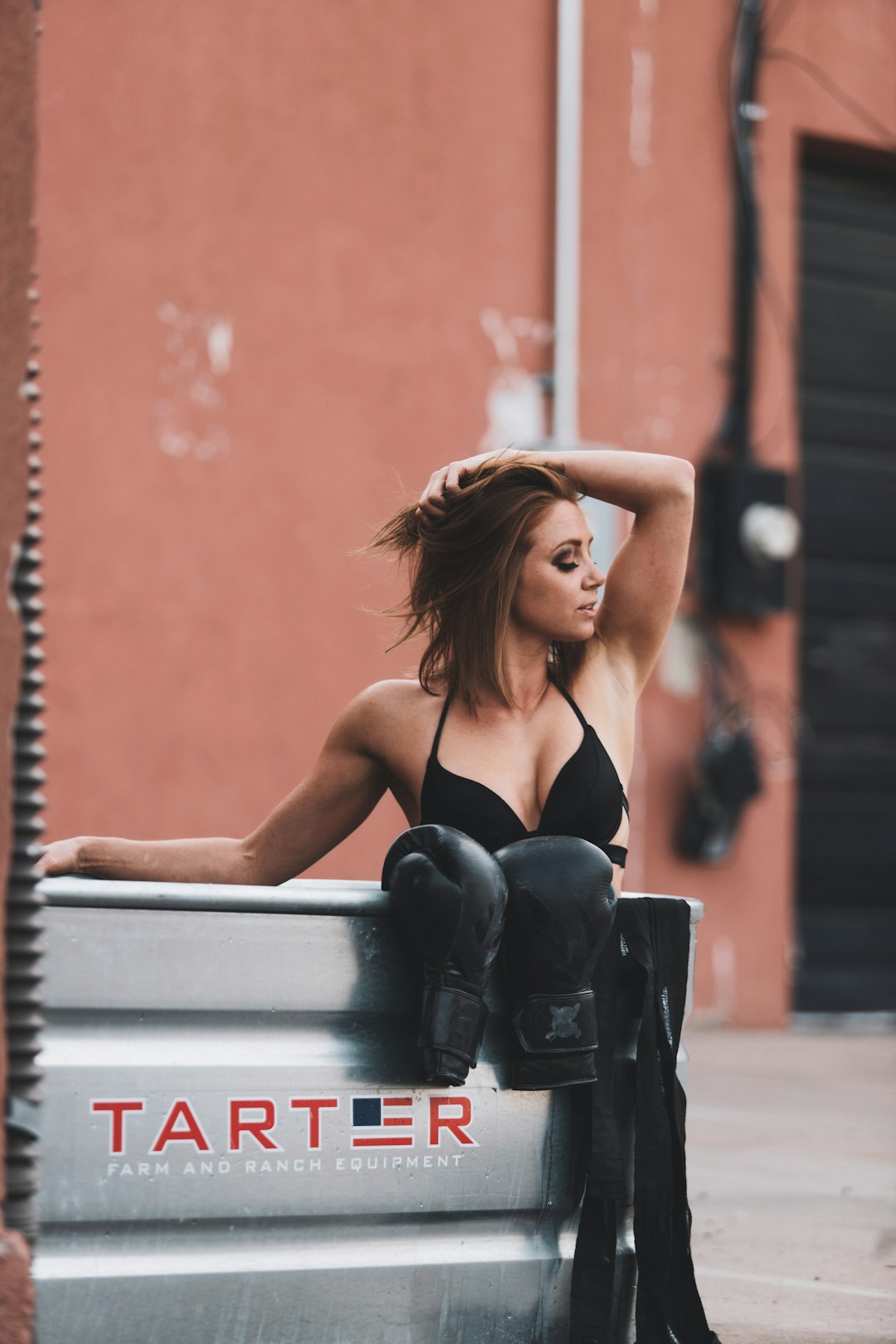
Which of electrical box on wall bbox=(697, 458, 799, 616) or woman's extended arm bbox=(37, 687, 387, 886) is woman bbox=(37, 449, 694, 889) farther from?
electrical box on wall bbox=(697, 458, 799, 616)

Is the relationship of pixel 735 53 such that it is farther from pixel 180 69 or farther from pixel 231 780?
pixel 231 780

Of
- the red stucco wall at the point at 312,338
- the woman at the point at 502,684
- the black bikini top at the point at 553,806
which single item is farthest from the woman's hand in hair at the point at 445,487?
the red stucco wall at the point at 312,338

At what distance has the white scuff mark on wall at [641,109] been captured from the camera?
8570 mm

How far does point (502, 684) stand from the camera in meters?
3.09

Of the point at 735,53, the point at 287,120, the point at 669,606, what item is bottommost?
the point at 669,606

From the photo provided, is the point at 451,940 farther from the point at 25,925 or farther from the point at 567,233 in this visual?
the point at 567,233

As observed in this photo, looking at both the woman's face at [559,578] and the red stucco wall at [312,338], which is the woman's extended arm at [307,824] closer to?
the woman's face at [559,578]

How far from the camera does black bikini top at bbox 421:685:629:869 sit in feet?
9.65

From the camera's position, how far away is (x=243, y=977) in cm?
259

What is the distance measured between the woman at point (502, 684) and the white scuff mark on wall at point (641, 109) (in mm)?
5718

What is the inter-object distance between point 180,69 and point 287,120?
51 centimetres

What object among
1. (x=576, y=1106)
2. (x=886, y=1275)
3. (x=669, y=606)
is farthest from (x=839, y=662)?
(x=576, y=1106)

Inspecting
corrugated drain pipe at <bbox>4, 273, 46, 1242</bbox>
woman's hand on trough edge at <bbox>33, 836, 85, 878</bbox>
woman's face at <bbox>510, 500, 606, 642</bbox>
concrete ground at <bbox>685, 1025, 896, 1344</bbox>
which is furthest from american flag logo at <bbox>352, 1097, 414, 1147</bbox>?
concrete ground at <bbox>685, 1025, 896, 1344</bbox>

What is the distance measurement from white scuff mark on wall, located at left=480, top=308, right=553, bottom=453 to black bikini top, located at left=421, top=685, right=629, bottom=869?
206 inches
